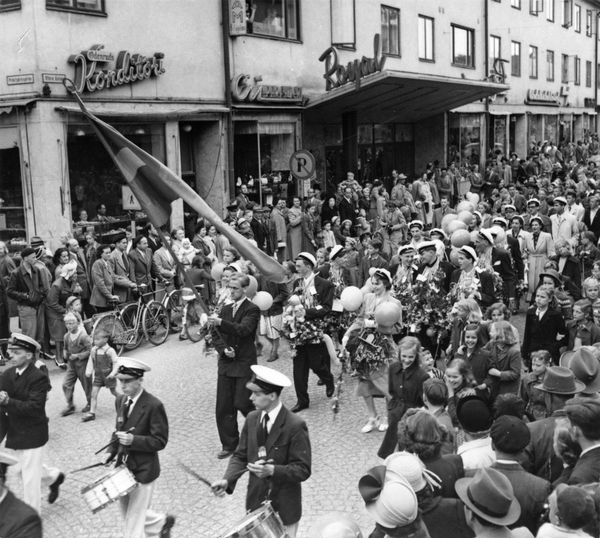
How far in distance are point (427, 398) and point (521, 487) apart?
1.72m

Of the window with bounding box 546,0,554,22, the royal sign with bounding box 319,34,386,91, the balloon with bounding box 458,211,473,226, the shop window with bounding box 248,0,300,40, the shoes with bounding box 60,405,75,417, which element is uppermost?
the window with bounding box 546,0,554,22

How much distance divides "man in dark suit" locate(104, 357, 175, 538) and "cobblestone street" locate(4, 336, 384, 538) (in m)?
0.78

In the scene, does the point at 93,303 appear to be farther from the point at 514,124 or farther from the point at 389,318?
the point at 514,124

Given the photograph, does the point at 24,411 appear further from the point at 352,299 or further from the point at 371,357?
the point at 352,299

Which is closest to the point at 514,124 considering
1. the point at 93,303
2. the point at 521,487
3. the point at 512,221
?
the point at 512,221

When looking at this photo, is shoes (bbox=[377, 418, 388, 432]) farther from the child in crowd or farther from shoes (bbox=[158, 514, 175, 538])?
shoes (bbox=[158, 514, 175, 538])

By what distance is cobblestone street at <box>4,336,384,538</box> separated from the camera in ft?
24.2

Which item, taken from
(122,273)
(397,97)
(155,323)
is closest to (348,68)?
(397,97)

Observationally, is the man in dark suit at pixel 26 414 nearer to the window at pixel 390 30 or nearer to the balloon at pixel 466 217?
the balloon at pixel 466 217

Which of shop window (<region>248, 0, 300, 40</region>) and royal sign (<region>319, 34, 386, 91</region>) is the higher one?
shop window (<region>248, 0, 300, 40</region>)

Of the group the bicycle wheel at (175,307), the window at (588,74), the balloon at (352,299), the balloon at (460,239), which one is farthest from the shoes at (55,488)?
the window at (588,74)

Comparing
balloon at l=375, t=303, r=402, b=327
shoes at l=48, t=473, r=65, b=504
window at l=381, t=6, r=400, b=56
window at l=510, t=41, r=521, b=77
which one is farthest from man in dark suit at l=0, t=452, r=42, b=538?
window at l=510, t=41, r=521, b=77

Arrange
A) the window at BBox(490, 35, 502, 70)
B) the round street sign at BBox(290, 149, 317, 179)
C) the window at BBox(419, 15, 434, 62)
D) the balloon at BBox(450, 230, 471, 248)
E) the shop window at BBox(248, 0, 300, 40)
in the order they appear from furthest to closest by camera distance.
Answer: the window at BBox(490, 35, 502, 70) < the window at BBox(419, 15, 434, 62) < the shop window at BBox(248, 0, 300, 40) < the round street sign at BBox(290, 149, 317, 179) < the balloon at BBox(450, 230, 471, 248)

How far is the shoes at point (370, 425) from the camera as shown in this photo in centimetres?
946
